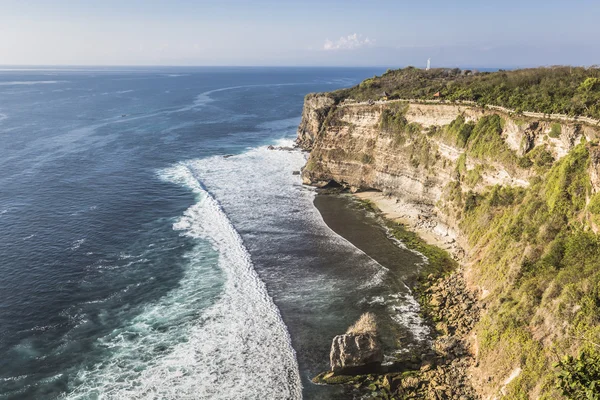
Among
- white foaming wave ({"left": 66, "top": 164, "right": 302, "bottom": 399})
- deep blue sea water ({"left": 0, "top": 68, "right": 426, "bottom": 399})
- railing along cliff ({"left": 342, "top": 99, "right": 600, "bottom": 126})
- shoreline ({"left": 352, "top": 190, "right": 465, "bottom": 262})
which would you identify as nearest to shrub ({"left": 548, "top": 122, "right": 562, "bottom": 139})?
railing along cliff ({"left": 342, "top": 99, "right": 600, "bottom": 126})

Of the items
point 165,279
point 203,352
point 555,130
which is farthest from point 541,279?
point 165,279

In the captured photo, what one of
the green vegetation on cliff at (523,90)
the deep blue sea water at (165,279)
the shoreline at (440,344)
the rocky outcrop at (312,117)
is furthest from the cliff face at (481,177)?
the deep blue sea water at (165,279)

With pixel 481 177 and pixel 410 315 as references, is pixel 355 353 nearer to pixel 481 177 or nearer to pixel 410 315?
pixel 410 315

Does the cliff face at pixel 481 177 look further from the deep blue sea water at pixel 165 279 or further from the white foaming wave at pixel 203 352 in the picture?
the white foaming wave at pixel 203 352

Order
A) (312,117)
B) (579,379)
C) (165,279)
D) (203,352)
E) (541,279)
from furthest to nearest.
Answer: (312,117) → (165,279) → (203,352) → (541,279) → (579,379)

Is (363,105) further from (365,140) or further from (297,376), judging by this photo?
(297,376)

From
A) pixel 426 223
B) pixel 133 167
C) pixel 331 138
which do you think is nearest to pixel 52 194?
pixel 133 167
